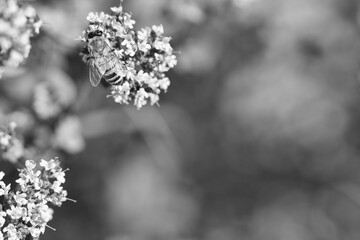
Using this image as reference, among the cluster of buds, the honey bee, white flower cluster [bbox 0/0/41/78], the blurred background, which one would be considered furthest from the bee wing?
the blurred background

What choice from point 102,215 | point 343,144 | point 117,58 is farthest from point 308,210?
point 117,58

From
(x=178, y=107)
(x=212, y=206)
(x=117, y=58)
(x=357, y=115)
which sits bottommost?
(x=117, y=58)

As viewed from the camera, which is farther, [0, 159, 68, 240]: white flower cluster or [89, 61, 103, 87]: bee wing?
[89, 61, 103, 87]: bee wing

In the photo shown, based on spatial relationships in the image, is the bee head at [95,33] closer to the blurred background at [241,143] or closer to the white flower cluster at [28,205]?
the white flower cluster at [28,205]

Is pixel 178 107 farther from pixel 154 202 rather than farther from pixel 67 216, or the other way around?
pixel 67 216

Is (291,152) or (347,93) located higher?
(347,93)

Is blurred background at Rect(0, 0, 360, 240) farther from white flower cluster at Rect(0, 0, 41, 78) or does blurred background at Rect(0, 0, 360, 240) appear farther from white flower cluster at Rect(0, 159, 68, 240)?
white flower cluster at Rect(0, 0, 41, 78)

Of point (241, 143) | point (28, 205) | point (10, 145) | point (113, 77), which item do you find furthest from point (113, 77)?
point (241, 143)
